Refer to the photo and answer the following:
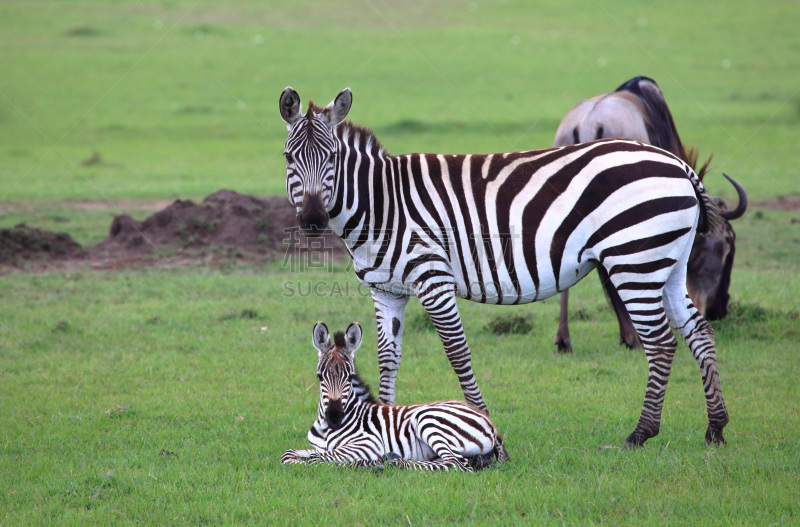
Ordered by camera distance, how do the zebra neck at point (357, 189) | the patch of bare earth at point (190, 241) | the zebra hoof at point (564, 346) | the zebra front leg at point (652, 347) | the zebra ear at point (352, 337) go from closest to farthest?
the zebra front leg at point (652, 347)
the zebra ear at point (352, 337)
the zebra neck at point (357, 189)
the zebra hoof at point (564, 346)
the patch of bare earth at point (190, 241)

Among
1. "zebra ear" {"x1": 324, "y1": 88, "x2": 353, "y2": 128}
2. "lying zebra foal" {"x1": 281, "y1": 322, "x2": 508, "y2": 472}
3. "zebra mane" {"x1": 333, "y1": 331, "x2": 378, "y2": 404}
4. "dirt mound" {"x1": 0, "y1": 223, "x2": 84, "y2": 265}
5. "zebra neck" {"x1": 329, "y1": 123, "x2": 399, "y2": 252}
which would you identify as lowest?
"lying zebra foal" {"x1": 281, "y1": 322, "x2": 508, "y2": 472}

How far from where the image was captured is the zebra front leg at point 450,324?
6.61m

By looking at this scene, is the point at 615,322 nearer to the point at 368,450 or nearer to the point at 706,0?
the point at 368,450

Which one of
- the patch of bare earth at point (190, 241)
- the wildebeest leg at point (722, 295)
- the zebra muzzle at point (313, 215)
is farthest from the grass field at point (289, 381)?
the zebra muzzle at point (313, 215)

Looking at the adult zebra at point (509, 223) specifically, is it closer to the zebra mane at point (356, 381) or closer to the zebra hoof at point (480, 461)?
the zebra mane at point (356, 381)

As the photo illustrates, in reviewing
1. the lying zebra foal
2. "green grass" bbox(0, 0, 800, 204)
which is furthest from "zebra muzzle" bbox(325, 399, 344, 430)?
"green grass" bbox(0, 0, 800, 204)

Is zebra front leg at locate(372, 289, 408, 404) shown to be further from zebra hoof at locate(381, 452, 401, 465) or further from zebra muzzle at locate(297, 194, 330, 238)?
zebra muzzle at locate(297, 194, 330, 238)

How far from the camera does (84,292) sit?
12.6 m

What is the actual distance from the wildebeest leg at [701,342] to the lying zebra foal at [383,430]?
1.92 m

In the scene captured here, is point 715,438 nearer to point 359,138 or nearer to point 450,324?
point 450,324

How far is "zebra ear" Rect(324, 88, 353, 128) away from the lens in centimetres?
659

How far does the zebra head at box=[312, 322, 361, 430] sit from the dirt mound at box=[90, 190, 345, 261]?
8782 mm

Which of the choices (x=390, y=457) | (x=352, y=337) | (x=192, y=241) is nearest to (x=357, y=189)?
(x=352, y=337)

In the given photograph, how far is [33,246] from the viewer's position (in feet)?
48.2
